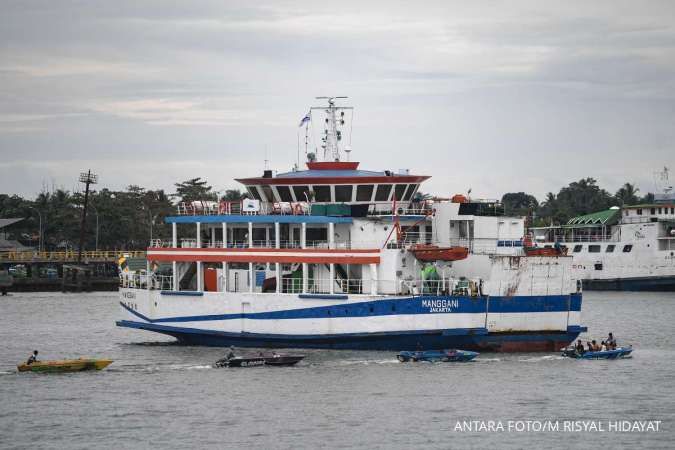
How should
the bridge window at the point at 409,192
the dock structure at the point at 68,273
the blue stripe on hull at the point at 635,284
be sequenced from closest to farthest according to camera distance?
the bridge window at the point at 409,192 < the blue stripe on hull at the point at 635,284 < the dock structure at the point at 68,273

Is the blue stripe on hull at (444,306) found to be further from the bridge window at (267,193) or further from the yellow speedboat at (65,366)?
the yellow speedboat at (65,366)

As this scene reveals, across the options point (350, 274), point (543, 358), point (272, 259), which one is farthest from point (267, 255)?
point (543, 358)

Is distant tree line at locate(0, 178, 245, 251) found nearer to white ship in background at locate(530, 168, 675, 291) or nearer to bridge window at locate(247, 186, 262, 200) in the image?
white ship in background at locate(530, 168, 675, 291)

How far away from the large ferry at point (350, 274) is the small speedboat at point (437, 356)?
2.54 ft

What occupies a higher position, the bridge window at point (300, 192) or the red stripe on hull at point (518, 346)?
the bridge window at point (300, 192)

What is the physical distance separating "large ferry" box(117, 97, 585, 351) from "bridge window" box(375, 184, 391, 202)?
0.17 feet

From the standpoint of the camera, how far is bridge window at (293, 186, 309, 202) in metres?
51.3

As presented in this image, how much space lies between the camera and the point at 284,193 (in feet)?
169

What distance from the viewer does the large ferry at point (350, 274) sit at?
4625 centimetres

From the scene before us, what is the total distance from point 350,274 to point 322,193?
4.29m

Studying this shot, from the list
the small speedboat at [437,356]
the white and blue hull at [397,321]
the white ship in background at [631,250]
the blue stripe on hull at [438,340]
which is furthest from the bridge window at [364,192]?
the white ship in background at [631,250]

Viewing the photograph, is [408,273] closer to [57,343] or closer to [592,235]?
[57,343]

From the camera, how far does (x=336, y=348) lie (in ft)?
156

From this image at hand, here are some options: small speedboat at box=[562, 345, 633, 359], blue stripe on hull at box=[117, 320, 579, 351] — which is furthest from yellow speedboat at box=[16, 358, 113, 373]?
small speedboat at box=[562, 345, 633, 359]
